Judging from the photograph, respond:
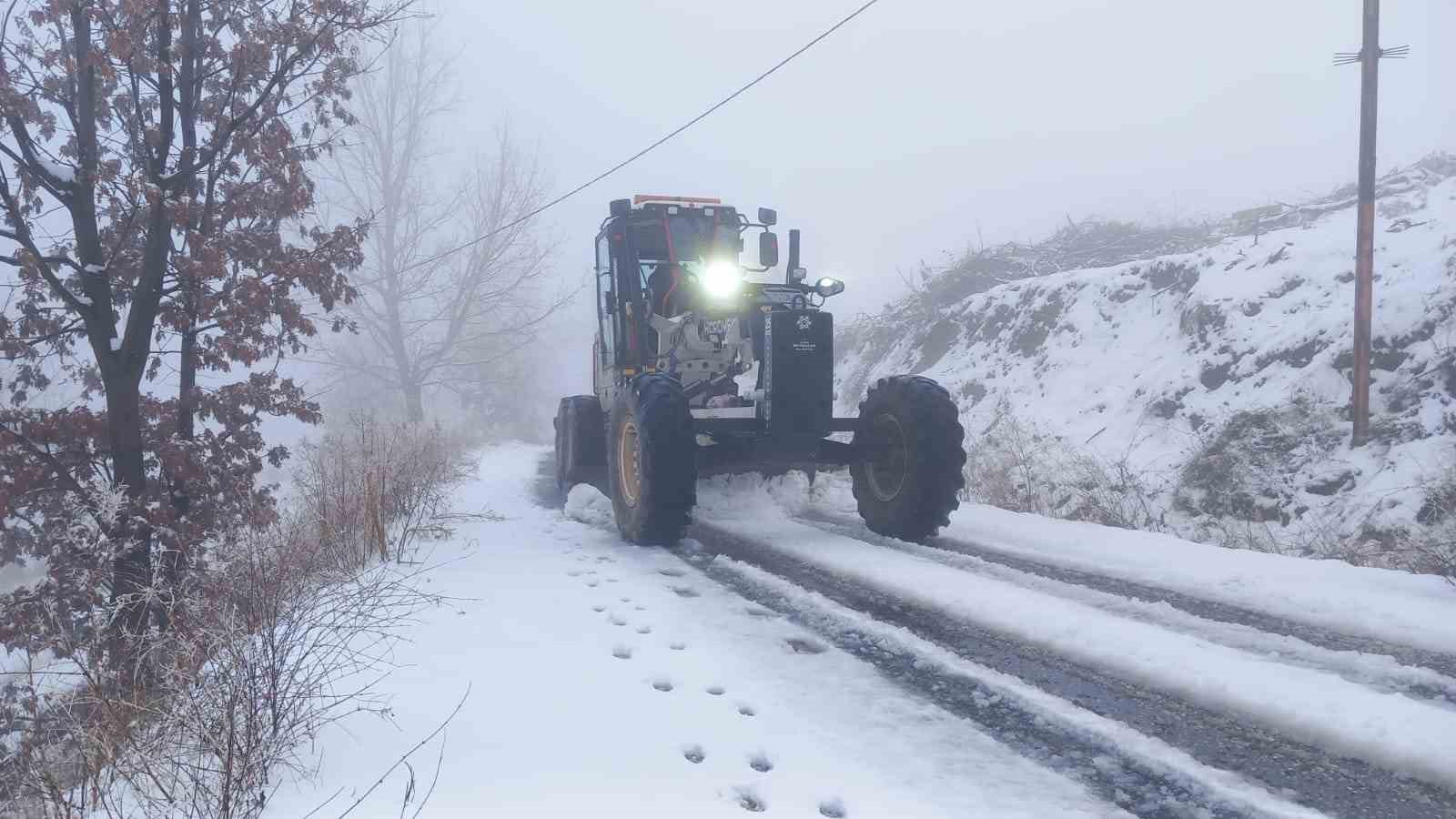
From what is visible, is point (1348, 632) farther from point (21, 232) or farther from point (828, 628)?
point (21, 232)

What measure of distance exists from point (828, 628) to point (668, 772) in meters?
1.59

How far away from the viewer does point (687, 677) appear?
10.2ft

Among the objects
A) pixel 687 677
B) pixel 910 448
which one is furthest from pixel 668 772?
pixel 910 448

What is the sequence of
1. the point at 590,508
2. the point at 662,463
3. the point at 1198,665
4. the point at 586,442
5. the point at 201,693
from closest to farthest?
the point at 201,693
the point at 1198,665
the point at 662,463
the point at 590,508
the point at 586,442

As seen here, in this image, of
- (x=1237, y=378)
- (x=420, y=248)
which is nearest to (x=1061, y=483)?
(x=1237, y=378)

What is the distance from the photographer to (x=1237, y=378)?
30.2 ft

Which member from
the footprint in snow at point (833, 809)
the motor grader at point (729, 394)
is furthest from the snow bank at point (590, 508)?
the footprint in snow at point (833, 809)

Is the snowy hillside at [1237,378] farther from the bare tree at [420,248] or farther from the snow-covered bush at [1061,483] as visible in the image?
the bare tree at [420,248]

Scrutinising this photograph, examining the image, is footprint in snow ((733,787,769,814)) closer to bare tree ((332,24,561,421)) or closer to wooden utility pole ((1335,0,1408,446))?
wooden utility pole ((1335,0,1408,446))

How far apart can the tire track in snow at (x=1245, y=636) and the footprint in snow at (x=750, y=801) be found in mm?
2337

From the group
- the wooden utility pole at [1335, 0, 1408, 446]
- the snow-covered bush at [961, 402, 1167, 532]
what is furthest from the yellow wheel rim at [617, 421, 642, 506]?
the wooden utility pole at [1335, 0, 1408, 446]

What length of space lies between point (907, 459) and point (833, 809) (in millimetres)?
3995

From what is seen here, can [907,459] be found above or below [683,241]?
below

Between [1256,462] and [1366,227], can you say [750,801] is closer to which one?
[1256,462]
